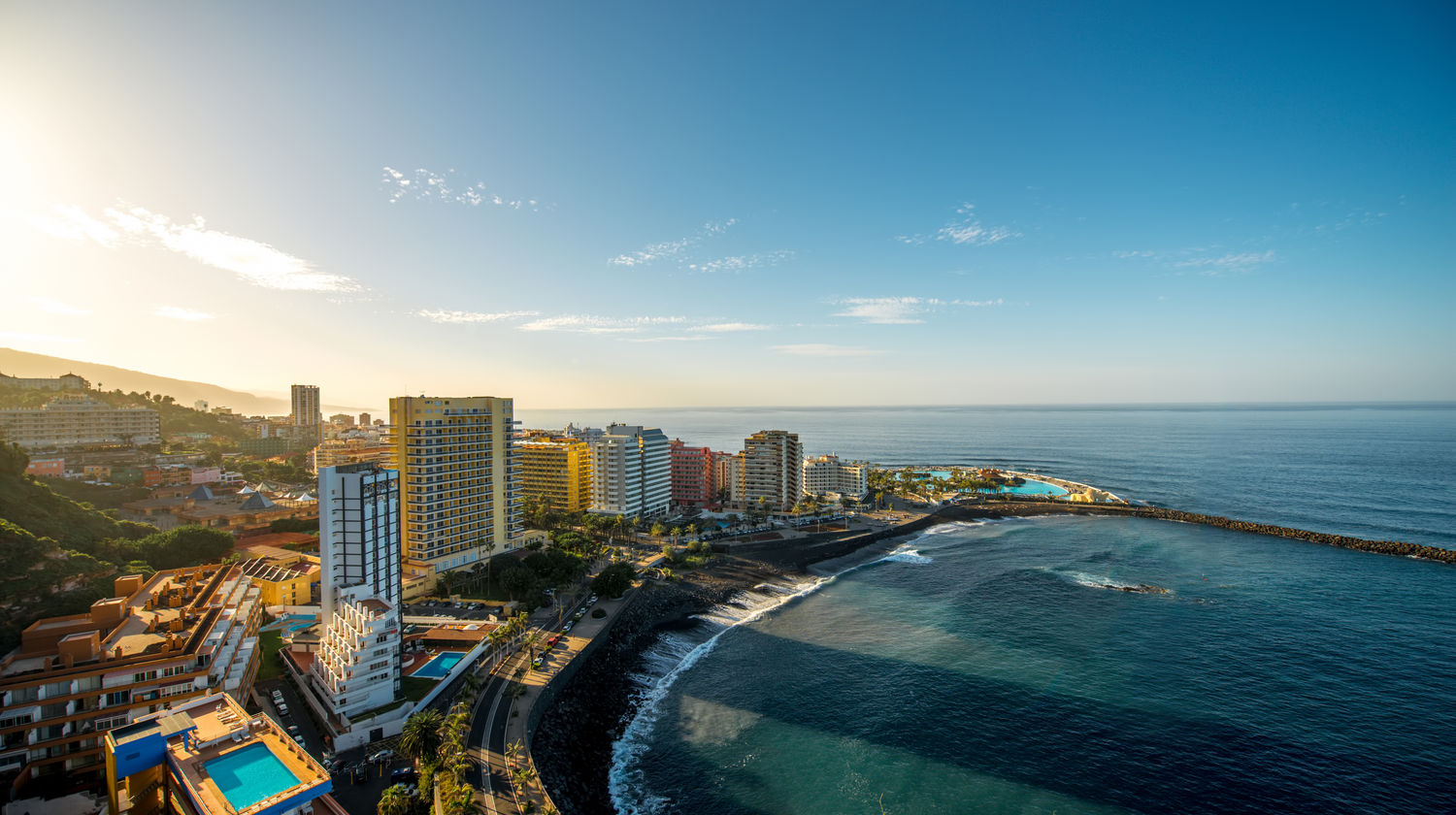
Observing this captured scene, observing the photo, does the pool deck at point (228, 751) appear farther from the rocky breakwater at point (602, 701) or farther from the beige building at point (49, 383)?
the beige building at point (49, 383)

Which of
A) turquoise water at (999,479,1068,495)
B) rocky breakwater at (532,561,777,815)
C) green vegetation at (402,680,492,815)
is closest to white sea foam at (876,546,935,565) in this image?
rocky breakwater at (532,561,777,815)

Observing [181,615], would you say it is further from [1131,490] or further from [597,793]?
[1131,490]

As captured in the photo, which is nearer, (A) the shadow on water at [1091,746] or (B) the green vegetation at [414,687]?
(A) the shadow on water at [1091,746]

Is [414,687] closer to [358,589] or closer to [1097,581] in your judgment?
[358,589]

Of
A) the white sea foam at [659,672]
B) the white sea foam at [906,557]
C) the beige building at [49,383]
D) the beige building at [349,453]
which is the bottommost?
the white sea foam at [659,672]

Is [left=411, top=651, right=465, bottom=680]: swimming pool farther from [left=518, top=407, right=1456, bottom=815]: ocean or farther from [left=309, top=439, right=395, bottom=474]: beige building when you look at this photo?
[left=309, top=439, right=395, bottom=474]: beige building

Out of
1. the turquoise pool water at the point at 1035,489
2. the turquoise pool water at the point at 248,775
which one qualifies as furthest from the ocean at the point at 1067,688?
the turquoise pool water at the point at 1035,489
